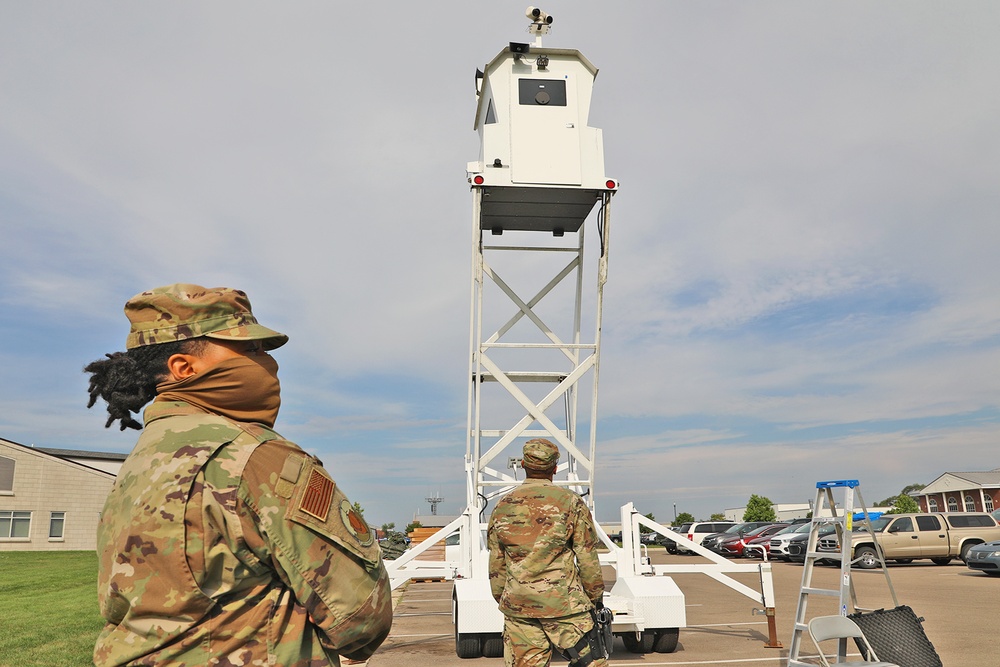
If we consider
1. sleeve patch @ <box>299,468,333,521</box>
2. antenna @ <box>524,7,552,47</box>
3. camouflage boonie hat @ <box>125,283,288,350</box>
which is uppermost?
antenna @ <box>524,7,552,47</box>

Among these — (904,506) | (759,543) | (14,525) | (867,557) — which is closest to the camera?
(867,557)

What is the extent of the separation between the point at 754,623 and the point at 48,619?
395 inches

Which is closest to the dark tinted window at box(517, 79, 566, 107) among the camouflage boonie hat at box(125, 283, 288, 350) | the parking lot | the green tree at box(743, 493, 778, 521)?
the parking lot

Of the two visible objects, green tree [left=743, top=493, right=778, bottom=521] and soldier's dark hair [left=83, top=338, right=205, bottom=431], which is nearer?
soldier's dark hair [left=83, top=338, right=205, bottom=431]

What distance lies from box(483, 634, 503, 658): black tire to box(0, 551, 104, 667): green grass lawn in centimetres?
384

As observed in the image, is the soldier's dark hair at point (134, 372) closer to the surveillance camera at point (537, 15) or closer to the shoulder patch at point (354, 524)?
the shoulder patch at point (354, 524)

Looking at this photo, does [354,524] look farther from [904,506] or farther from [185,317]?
[904,506]

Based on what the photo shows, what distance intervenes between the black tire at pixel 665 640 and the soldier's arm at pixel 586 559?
3967 mm

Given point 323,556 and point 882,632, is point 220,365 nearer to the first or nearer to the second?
point 323,556

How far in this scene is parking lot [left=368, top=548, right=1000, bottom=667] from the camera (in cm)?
849

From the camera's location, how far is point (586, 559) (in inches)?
193

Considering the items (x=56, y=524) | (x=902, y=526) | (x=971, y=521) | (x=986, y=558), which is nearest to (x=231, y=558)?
(x=986, y=558)

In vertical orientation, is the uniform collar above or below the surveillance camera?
below

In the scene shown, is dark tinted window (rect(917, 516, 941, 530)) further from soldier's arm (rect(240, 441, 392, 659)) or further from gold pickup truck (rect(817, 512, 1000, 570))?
soldier's arm (rect(240, 441, 392, 659))
